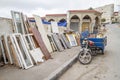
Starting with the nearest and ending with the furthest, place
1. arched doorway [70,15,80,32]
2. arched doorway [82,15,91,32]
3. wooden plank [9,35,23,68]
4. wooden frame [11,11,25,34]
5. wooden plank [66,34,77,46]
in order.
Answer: wooden plank [9,35,23,68], wooden frame [11,11,25,34], wooden plank [66,34,77,46], arched doorway [82,15,91,32], arched doorway [70,15,80,32]

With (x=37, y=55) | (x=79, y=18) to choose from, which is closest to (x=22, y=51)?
(x=37, y=55)

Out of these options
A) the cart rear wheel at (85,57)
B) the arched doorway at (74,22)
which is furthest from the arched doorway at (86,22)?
the cart rear wheel at (85,57)

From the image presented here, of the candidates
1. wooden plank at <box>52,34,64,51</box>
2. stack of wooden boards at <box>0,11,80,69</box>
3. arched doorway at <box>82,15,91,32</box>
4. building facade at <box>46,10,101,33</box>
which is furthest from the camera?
arched doorway at <box>82,15,91,32</box>

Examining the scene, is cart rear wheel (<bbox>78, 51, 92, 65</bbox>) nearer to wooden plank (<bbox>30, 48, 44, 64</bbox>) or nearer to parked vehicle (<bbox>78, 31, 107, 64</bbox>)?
parked vehicle (<bbox>78, 31, 107, 64</bbox>)

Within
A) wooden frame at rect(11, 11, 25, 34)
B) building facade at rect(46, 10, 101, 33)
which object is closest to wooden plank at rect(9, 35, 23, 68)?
wooden frame at rect(11, 11, 25, 34)

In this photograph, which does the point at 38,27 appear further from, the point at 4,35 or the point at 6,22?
the point at 4,35

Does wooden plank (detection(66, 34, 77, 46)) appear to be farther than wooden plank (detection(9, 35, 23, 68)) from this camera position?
Yes

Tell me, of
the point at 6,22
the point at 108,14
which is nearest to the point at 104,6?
the point at 108,14

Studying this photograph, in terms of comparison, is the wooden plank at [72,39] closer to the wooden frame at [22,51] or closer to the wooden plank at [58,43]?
the wooden plank at [58,43]

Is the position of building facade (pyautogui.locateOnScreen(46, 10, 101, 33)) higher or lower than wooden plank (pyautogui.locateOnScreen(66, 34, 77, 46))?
higher

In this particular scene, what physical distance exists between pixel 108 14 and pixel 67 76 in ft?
219

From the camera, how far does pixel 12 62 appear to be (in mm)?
6578

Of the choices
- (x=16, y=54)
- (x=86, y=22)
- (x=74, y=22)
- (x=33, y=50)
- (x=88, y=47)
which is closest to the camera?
(x=16, y=54)

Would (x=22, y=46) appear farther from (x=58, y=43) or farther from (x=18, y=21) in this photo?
(x=58, y=43)
